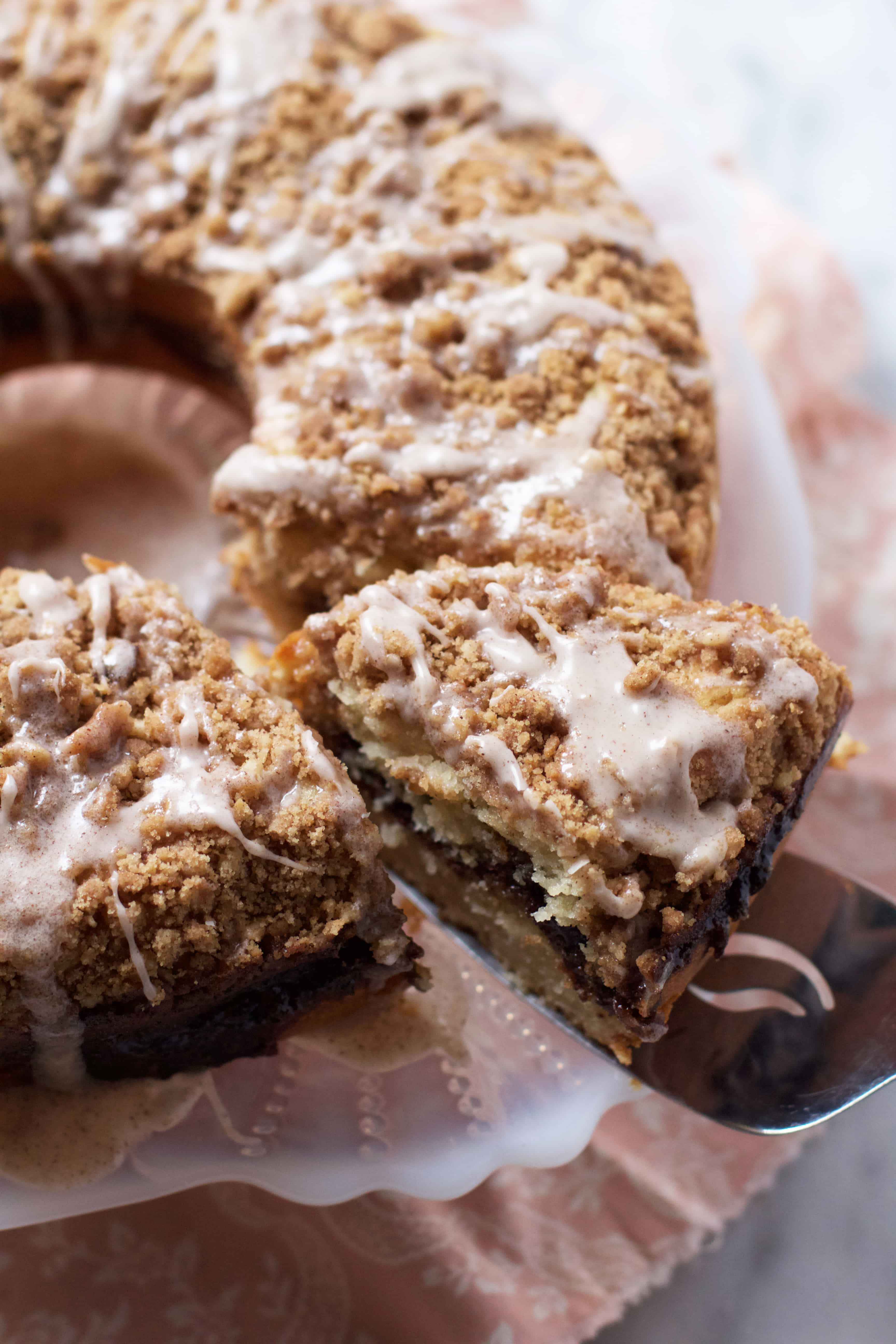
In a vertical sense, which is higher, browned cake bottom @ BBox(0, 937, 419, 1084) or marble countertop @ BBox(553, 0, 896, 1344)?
marble countertop @ BBox(553, 0, 896, 1344)

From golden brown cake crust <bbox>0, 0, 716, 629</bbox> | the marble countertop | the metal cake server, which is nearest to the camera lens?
the metal cake server

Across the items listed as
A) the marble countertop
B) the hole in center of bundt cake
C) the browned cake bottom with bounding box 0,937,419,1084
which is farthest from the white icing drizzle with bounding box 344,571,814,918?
the marble countertop

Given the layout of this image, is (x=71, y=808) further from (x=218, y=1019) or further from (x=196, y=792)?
(x=218, y=1019)

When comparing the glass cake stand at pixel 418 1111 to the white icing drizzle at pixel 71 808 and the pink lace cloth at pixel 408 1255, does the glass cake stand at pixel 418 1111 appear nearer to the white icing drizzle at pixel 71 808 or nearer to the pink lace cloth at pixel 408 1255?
the white icing drizzle at pixel 71 808

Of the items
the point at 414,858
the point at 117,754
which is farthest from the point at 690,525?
the point at 117,754

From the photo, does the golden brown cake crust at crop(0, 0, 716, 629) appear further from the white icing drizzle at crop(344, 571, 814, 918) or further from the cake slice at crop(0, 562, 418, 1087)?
the cake slice at crop(0, 562, 418, 1087)

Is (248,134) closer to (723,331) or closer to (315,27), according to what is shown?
(315,27)

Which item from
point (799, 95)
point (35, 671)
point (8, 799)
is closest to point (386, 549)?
point (35, 671)
